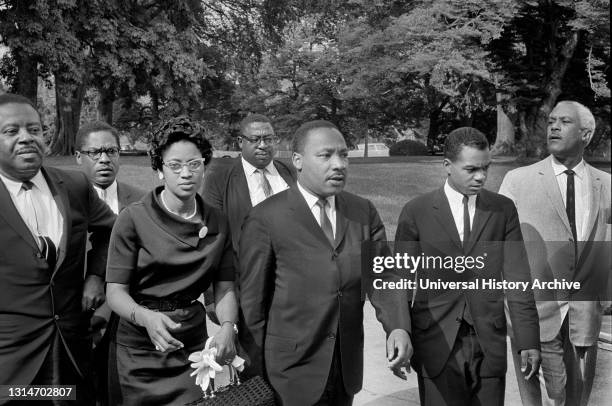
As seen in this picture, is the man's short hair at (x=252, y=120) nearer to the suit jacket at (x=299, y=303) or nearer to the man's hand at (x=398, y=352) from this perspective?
the suit jacket at (x=299, y=303)

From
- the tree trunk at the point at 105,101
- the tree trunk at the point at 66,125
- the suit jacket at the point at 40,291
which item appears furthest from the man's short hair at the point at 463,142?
the tree trunk at the point at 66,125

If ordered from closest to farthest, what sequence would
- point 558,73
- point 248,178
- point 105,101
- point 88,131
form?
point 88,131 → point 248,178 → point 558,73 → point 105,101

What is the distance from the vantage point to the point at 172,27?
68.1ft

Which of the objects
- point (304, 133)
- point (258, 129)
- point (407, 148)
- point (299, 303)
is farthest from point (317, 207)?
point (407, 148)

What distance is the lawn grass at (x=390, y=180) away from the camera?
472 inches

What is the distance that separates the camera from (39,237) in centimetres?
290

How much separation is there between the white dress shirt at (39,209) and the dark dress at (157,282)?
36cm

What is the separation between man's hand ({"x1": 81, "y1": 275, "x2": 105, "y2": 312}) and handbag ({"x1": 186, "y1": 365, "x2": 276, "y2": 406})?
2.85 ft

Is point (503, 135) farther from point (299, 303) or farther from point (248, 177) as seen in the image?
point (299, 303)

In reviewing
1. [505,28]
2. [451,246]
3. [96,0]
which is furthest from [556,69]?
[96,0]

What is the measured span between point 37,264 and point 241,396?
1.10 meters

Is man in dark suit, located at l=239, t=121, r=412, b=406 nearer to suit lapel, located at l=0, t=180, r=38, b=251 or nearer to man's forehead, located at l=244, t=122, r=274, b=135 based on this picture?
suit lapel, located at l=0, t=180, r=38, b=251

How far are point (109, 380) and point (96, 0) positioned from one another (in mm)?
18063

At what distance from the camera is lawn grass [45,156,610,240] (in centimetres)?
1198
